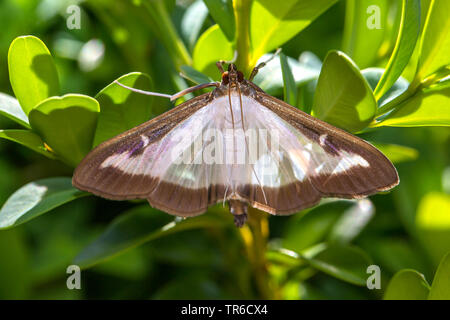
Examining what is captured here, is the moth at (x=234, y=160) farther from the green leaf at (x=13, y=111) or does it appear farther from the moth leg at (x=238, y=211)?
the green leaf at (x=13, y=111)

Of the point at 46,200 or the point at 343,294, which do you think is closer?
the point at 46,200

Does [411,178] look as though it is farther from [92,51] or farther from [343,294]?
[92,51]

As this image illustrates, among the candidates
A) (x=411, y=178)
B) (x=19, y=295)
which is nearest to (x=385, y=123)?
(x=411, y=178)

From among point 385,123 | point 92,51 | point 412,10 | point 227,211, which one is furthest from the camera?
point 92,51

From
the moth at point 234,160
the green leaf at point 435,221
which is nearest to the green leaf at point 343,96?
the moth at point 234,160

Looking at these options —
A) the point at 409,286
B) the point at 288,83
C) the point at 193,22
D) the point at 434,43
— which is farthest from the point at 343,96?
the point at 193,22

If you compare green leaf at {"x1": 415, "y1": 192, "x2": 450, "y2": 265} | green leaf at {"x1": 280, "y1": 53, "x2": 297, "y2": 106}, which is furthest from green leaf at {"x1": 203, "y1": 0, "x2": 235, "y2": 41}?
green leaf at {"x1": 415, "y1": 192, "x2": 450, "y2": 265}
